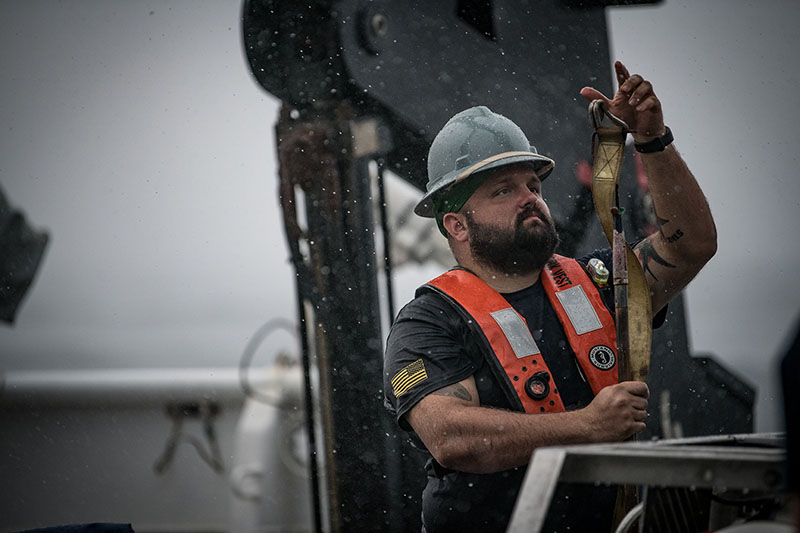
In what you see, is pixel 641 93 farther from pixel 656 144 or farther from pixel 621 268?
pixel 621 268

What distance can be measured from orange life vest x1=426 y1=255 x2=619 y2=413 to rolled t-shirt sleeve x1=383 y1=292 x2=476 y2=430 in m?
0.05

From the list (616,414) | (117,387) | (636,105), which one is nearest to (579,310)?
(616,414)

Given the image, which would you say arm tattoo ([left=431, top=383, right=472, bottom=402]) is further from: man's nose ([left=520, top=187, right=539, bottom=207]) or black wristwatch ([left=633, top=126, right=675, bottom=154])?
black wristwatch ([left=633, top=126, right=675, bottom=154])

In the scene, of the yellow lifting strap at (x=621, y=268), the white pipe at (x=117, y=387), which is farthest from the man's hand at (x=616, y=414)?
the white pipe at (x=117, y=387)

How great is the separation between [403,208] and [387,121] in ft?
0.93

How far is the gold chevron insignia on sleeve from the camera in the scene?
1.68m

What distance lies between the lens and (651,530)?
1.32 meters

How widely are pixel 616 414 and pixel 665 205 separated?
0.51 meters

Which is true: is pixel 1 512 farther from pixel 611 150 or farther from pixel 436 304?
pixel 611 150

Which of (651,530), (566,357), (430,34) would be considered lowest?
(651,530)

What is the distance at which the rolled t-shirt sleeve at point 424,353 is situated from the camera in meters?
1.67

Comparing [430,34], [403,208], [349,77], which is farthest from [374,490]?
[430,34]

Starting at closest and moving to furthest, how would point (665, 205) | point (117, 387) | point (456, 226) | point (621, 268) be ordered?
point (621, 268)
point (665, 205)
point (456, 226)
point (117, 387)

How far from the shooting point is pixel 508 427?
1546 millimetres
